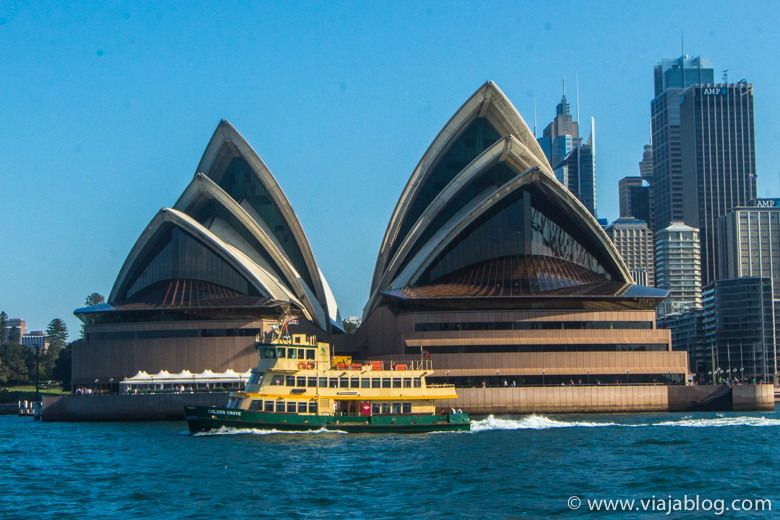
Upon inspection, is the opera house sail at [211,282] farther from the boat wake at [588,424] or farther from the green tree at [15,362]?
the green tree at [15,362]

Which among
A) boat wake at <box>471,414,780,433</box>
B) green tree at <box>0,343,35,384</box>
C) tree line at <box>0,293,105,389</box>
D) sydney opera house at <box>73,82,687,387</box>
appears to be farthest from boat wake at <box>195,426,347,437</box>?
green tree at <box>0,343,35,384</box>

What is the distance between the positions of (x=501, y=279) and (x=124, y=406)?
1239 inches

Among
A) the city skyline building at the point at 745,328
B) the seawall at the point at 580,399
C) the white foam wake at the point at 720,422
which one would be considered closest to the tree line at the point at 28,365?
the seawall at the point at 580,399

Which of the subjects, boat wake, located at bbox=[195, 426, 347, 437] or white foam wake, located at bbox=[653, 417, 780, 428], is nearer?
boat wake, located at bbox=[195, 426, 347, 437]

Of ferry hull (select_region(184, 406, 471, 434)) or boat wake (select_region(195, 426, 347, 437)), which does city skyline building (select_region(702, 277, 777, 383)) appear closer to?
ferry hull (select_region(184, 406, 471, 434))

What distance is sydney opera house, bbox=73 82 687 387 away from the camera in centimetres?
7781

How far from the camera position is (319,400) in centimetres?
5672

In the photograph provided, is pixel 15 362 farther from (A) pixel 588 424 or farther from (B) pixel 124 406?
(A) pixel 588 424

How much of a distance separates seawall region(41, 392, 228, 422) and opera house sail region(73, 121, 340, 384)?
6.89 metres

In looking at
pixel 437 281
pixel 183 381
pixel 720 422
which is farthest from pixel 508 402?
pixel 183 381

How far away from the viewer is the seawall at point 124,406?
74562 mm

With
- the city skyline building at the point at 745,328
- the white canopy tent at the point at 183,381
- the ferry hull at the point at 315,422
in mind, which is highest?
the city skyline building at the point at 745,328

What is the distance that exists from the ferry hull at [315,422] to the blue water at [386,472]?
1.04 metres

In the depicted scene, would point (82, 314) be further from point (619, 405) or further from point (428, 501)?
point (428, 501)
